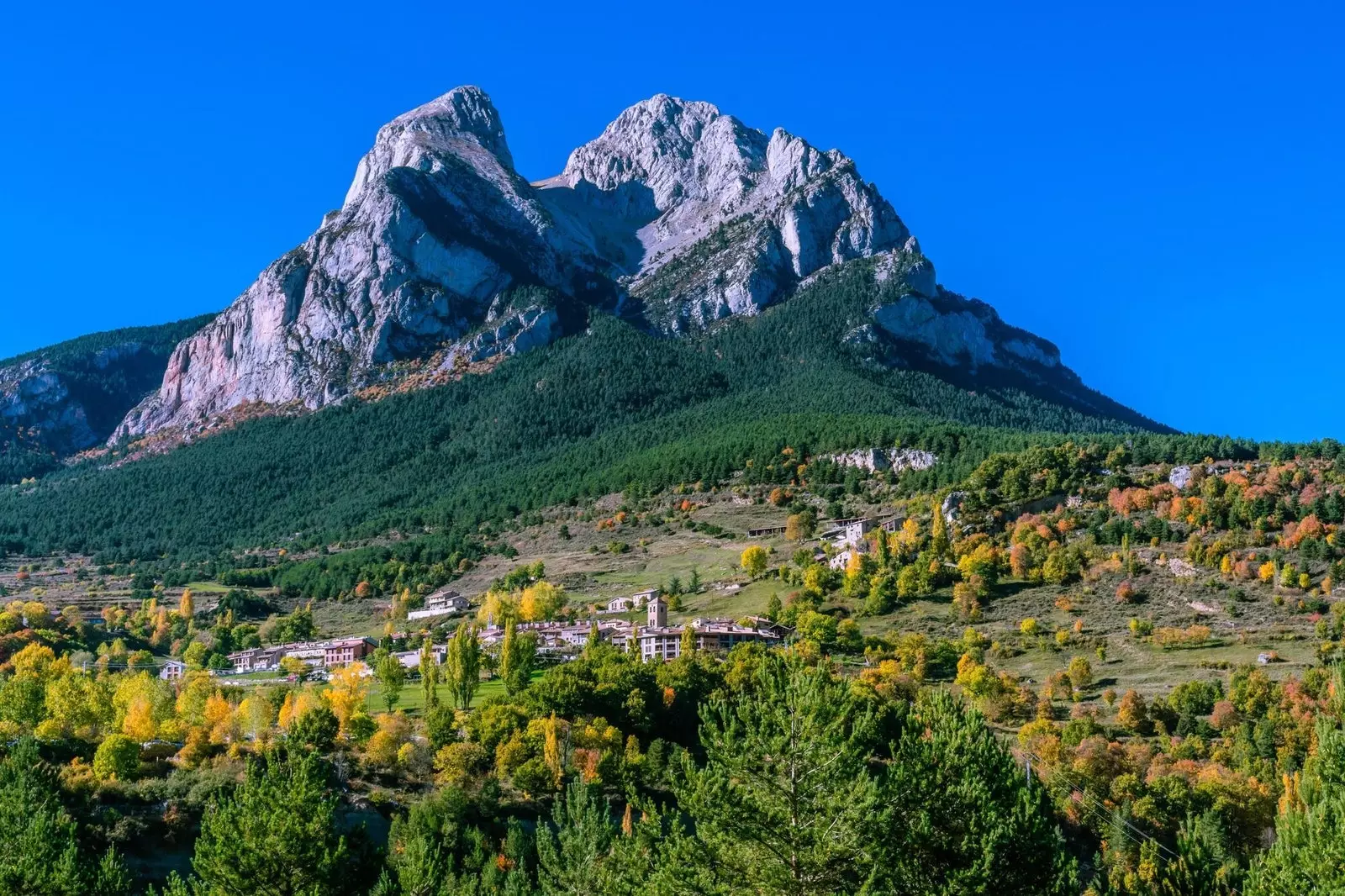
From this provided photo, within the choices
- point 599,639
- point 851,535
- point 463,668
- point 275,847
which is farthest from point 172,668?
point 275,847

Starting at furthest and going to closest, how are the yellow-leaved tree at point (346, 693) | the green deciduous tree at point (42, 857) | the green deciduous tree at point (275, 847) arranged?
1. the yellow-leaved tree at point (346, 693)
2. the green deciduous tree at point (42, 857)
3. the green deciduous tree at point (275, 847)

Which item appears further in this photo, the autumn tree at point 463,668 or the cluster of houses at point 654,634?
the cluster of houses at point 654,634

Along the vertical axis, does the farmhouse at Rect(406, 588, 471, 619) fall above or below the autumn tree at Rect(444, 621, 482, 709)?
above

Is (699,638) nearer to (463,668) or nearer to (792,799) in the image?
(463,668)

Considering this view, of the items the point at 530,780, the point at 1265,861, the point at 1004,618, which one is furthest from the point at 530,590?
the point at 1265,861

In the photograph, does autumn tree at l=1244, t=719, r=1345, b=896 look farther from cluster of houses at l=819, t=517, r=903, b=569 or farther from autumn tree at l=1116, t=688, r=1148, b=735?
cluster of houses at l=819, t=517, r=903, b=569

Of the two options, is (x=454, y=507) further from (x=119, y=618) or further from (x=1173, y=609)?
(x=1173, y=609)

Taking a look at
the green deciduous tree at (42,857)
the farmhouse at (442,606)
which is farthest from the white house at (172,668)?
the green deciduous tree at (42,857)

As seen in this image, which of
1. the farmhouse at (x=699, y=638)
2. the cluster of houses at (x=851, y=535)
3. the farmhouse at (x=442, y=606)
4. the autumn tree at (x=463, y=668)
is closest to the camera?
the autumn tree at (x=463, y=668)

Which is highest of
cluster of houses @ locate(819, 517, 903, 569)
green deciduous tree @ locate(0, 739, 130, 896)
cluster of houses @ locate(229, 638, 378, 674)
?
cluster of houses @ locate(819, 517, 903, 569)

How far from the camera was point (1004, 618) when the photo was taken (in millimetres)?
103688

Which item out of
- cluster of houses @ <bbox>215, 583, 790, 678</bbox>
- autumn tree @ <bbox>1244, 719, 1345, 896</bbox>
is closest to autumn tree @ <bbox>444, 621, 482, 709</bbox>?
cluster of houses @ <bbox>215, 583, 790, 678</bbox>

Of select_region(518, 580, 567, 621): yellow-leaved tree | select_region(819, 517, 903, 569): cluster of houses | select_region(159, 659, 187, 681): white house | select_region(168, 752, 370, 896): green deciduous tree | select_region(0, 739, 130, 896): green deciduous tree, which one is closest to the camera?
select_region(168, 752, 370, 896): green deciduous tree

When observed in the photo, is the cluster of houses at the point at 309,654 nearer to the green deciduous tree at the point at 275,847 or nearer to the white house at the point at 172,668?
the white house at the point at 172,668
